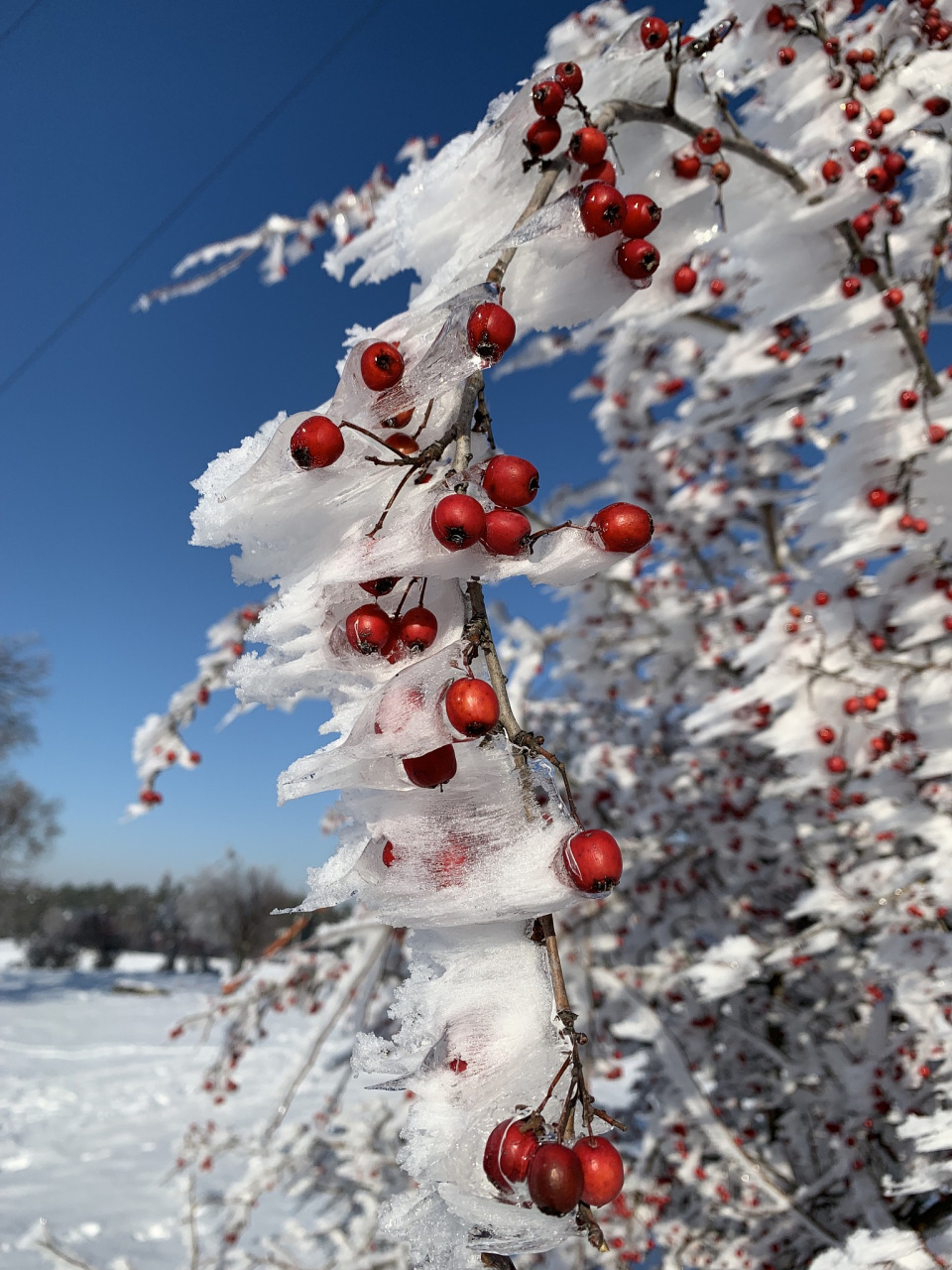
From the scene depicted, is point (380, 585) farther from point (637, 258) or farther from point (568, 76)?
point (568, 76)

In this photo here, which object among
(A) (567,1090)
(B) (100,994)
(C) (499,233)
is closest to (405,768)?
(A) (567,1090)

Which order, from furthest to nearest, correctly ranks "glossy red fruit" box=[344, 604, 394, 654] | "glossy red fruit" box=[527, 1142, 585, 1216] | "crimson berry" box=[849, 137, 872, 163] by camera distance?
"crimson berry" box=[849, 137, 872, 163], "glossy red fruit" box=[344, 604, 394, 654], "glossy red fruit" box=[527, 1142, 585, 1216]

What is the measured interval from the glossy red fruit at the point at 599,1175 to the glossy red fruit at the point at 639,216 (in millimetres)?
1009

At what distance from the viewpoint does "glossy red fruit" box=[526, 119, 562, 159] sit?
1031 mm

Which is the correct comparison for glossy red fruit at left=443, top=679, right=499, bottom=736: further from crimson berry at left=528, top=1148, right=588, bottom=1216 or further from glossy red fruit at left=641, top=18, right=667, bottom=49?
glossy red fruit at left=641, top=18, right=667, bottom=49

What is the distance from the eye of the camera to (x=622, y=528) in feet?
2.33

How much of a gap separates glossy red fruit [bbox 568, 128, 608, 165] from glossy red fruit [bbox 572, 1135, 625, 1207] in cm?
116

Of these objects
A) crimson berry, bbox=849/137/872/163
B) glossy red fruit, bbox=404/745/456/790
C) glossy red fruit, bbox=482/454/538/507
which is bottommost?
glossy red fruit, bbox=404/745/456/790

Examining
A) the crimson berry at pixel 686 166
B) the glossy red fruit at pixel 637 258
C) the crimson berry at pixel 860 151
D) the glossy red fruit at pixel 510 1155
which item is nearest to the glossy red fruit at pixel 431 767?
the glossy red fruit at pixel 510 1155

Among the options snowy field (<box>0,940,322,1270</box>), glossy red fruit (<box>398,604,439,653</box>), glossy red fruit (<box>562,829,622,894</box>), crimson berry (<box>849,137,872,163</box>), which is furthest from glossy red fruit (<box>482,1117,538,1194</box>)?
snowy field (<box>0,940,322,1270</box>)

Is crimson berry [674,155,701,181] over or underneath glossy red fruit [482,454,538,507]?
over

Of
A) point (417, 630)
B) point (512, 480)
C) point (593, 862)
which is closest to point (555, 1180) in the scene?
point (593, 862)

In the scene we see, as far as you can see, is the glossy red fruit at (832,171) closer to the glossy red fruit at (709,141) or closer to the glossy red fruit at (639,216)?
the glossy red fruit at (709,141)

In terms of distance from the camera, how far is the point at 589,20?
295 cm
